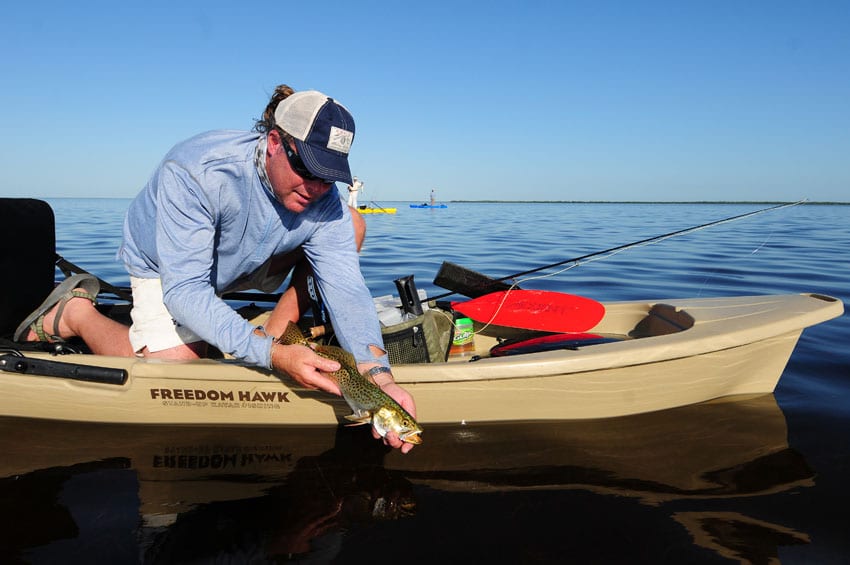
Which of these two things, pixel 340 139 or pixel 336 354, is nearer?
pixel 340 139

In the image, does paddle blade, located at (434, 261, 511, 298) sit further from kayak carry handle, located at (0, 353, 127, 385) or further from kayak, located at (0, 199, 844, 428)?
kayak carry handle, located at (0, 353, 127, 385)

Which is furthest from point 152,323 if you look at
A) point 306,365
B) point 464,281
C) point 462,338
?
point 464,281

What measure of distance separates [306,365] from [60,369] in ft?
5.69

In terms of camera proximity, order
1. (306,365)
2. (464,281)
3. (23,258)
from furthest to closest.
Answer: (464,281) < (23,258) < (306,365)

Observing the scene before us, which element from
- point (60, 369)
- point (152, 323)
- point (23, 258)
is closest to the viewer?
point (60, 369)

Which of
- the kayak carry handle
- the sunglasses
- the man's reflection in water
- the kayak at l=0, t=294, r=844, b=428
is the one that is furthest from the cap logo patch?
the kayak carry handle

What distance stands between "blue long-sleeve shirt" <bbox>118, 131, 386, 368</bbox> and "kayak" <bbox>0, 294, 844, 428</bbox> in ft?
1.68

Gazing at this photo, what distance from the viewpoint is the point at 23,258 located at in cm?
374

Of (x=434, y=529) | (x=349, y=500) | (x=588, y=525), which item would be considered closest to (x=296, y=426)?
(x=349, y=500)

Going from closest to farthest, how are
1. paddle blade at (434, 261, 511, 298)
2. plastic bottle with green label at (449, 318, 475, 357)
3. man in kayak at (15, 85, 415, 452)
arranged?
man in kayak at (15, 85, 415, 452), plastic bottle with green label at (449, 318, 475, 357), paddle blade at (434, 261, 511, 298)

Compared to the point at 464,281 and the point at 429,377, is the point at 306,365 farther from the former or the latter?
the point at 464,281

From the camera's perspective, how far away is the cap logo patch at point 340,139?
268 cm

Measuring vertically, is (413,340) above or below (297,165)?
below

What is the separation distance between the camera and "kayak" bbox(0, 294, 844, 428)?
11.0 ft
